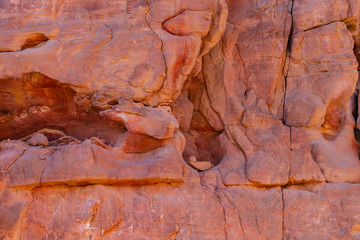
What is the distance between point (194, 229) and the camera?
407cm

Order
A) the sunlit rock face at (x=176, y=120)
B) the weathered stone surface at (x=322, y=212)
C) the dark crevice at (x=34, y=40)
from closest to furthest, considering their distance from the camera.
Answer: the sunlit rock face at (x=176, y=120), the dark crevice at (x=34, y=40), the weathered stone surface at (x=322, y=212)

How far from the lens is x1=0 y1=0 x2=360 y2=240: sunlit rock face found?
3.81 meters

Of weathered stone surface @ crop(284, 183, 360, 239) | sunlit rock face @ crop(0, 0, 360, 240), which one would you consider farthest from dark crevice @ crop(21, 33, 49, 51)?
weathered stone surface @ crop(284, 183, 360, 239)

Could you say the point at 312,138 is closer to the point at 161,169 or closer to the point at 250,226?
the point at 250,226

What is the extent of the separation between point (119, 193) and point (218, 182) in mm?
1161

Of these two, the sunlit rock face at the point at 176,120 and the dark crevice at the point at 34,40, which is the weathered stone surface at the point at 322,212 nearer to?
the sunlit rock face at the point at 176,120

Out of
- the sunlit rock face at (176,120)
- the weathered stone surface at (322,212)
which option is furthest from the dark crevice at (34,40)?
the weathered stone surface at (322,212)

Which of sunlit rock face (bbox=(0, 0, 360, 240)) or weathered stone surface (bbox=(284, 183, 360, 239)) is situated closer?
sunlit rock face (bbox=(0, 0, 360, 240))

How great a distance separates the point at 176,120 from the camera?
4.45 metres

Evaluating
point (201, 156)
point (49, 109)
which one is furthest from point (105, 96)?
point (201, 156)

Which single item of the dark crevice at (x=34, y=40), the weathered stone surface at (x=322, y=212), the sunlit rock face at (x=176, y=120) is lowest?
the weathered stone surface at (x=322, y=212)

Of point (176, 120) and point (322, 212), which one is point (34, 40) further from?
point (322, 212)

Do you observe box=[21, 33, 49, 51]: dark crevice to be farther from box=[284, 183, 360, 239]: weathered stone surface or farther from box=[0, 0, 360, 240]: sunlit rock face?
box=[284, 183, 360, 239]: weathered stone surface

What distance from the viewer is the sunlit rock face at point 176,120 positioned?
3811 millimetres
